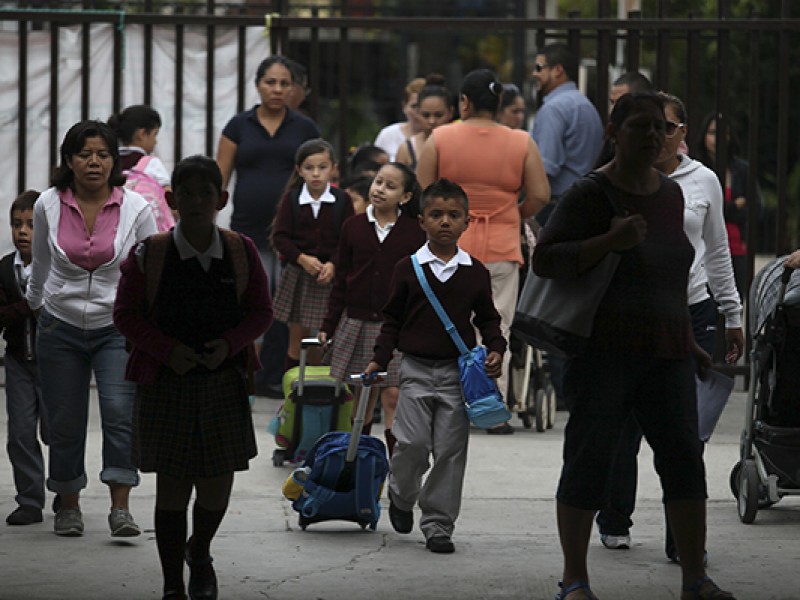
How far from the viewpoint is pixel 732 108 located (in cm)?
2531

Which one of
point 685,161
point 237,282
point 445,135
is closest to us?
point 237,282

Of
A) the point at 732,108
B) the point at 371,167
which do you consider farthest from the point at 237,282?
the point at 732,108

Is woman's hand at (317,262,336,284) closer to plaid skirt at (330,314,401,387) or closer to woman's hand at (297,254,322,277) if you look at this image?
woman's hand at (297,254,322,277)

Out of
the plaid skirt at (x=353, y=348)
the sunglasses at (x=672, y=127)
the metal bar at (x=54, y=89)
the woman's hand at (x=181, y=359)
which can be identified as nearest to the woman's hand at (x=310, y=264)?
the plaid skirt at (x=353, y=348)

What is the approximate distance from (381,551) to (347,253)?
2.16 m

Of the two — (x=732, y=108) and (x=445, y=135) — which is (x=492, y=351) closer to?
(x=445, y=135)

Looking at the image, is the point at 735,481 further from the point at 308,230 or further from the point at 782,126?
the point at 782,126

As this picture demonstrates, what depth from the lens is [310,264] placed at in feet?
31.7

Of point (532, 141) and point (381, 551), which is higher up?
point (532, 141)

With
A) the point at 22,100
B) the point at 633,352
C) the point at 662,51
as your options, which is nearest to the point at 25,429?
the point at 633,352

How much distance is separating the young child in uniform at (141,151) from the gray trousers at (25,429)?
6.22 feet

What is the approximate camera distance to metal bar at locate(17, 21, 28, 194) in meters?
11.0

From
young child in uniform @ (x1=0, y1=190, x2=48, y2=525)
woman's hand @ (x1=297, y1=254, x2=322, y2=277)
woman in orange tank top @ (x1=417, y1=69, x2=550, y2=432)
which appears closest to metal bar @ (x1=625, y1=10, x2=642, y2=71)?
woman in orange tank top @ (x1=417, y1=69, x2=550, y2=432)

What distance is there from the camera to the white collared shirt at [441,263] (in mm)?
7145
